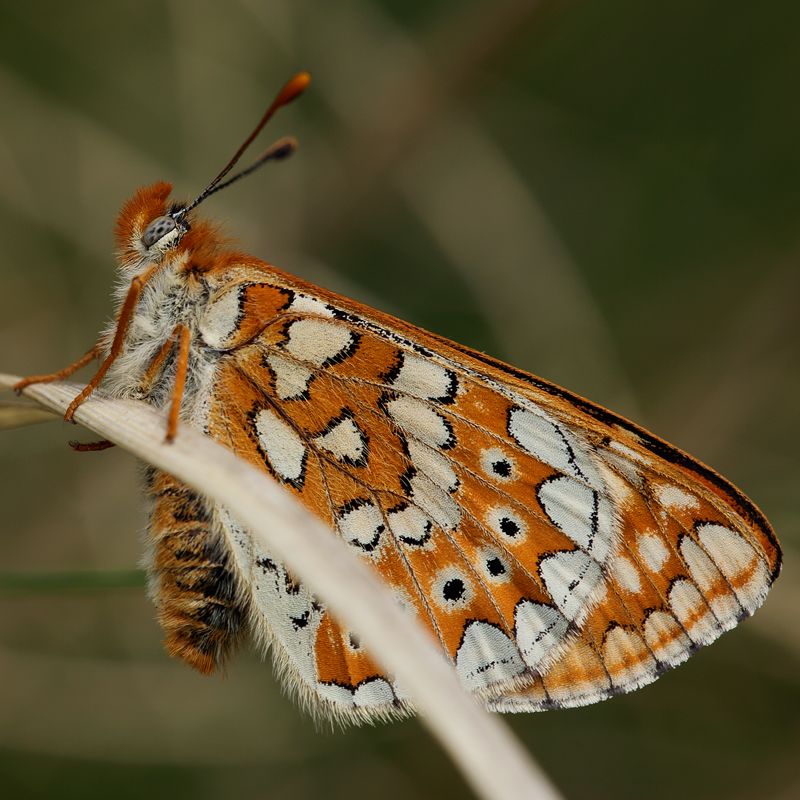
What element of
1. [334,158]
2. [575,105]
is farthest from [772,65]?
[334,158]

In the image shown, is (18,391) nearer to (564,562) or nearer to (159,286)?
(159,286)

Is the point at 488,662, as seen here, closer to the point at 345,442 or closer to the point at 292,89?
the point at 345,442

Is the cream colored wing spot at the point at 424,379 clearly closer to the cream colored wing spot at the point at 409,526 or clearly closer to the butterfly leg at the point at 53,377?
the cream colored wing spot at the point at 409,526

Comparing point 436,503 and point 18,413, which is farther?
point 436,503

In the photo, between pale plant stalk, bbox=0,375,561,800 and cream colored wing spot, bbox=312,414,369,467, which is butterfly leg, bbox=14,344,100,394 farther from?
cream colored wing spot, bbox=312,414,369,467

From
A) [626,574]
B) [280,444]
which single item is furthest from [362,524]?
[626,574]

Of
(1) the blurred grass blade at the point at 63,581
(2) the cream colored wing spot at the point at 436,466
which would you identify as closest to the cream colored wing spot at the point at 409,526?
(2) the cream colored wing spot at the point at 436,466
